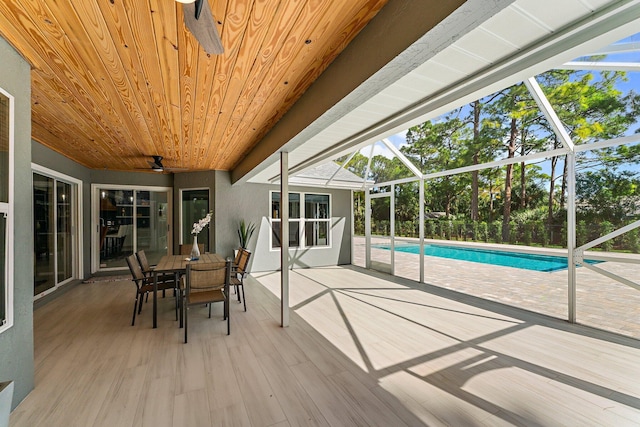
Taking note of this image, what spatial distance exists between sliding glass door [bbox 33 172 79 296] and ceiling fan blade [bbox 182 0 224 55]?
4.67 m

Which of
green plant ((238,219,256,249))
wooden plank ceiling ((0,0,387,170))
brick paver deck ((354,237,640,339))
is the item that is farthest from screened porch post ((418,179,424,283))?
green plant ((238,219,256,249))

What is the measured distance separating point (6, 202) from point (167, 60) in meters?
1.47

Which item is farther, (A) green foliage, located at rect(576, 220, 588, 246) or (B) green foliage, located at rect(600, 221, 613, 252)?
(A) green foliage, located at rect(576, 220, 588, 246)

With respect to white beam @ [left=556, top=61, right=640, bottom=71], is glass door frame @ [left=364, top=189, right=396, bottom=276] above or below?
below

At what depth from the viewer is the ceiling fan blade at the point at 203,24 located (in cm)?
101

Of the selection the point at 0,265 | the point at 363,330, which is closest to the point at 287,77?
the point at 0,265

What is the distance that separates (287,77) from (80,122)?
271 cm

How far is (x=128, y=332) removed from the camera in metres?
3.12

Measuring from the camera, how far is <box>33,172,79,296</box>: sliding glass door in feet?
13.3

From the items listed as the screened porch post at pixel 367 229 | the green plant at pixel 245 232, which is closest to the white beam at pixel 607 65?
the screened porch post at pixel 367 229

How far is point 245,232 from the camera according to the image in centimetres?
635

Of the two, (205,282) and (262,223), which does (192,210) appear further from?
(205,282)

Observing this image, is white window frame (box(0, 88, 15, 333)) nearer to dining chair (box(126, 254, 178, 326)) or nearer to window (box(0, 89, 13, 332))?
window (box(0, 89, 13, 332))

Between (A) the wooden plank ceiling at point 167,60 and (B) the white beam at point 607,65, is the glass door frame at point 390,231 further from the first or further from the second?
(A) the wooden plank ceiling at point 167,60
